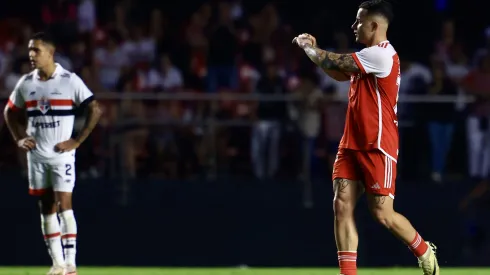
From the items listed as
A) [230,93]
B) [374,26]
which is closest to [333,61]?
[374,26]

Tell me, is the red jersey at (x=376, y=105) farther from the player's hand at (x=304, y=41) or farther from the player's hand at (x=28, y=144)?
the player's hand at (x=28, y=144)

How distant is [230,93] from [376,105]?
7201 mm

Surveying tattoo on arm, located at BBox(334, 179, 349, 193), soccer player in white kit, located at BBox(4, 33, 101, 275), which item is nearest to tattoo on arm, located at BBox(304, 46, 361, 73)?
tattoo on arm, located at BBox(334, 179, 349, 193)

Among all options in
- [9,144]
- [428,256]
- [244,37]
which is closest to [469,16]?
[244,37]

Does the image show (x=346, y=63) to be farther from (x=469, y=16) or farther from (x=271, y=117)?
(x=469, y=16)

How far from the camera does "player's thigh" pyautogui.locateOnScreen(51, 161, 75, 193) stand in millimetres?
12219

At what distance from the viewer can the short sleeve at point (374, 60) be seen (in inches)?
394

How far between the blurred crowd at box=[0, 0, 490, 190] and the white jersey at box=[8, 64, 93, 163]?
3825mm

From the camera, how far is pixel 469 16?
19.9 m

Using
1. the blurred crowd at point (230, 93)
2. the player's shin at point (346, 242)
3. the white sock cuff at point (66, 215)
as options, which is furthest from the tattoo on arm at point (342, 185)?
the blurred crowd at point (230, 93)

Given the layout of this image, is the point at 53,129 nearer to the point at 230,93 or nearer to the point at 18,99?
the point at 18,99

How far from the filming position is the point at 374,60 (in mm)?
10016

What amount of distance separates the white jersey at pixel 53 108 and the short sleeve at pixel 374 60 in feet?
11.0

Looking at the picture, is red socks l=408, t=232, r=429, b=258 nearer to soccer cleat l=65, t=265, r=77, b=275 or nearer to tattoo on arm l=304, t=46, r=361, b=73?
tattoo on arm l=304, t=46, r=361, b=73
